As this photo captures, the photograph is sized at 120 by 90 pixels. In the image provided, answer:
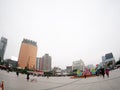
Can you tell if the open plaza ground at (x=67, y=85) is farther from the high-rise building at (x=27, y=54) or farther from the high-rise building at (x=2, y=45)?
the high-rise building at (x=2, y=45)

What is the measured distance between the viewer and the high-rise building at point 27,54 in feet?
405

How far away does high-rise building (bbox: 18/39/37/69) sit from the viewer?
405ft

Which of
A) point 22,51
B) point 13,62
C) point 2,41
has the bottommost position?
point 13,62

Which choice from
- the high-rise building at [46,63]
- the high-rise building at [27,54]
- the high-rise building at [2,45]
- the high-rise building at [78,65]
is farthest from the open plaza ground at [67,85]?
the high-rise building at [46,63]

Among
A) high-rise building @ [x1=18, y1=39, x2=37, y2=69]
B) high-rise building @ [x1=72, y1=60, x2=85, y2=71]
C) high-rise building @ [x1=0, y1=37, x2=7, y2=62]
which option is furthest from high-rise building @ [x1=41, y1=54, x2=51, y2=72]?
high-rise building @ [x1=0, y1=37, x2=7, y2=62]

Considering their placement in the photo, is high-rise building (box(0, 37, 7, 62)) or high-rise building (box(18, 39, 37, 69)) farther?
high-rise building (box(18, 39, 37, 69))

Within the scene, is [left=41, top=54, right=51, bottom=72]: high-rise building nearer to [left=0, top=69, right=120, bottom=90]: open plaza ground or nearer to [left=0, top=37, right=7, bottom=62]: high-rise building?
[left=0, top=37, right=7, bottom=62]: high-rise building

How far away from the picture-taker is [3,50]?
120 m

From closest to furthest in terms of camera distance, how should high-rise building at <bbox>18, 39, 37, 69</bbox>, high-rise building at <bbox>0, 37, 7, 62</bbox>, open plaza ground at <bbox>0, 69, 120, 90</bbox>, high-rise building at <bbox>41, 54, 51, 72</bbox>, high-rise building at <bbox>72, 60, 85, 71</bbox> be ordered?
open plaza ground at <bbox>0, 69, 120, 90</bbox>
high-rise building at <bbox>0, 37, 7, 62</bbox>
high-rise building at <bbox>18, 39, 37, 69</bbox>
high-rise building at <bbox>72, 60, 85, 71</bbox>
high-rise building at <bbox>41, 54, 51, 72</bbox>

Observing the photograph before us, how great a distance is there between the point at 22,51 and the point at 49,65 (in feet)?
194

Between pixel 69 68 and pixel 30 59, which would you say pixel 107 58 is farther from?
pixel 30 59

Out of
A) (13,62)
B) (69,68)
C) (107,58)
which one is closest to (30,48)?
(13,62)

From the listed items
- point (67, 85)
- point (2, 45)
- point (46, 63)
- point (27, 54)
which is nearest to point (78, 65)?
point (46, 63)

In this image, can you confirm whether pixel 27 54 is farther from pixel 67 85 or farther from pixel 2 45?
pixel 67 85
